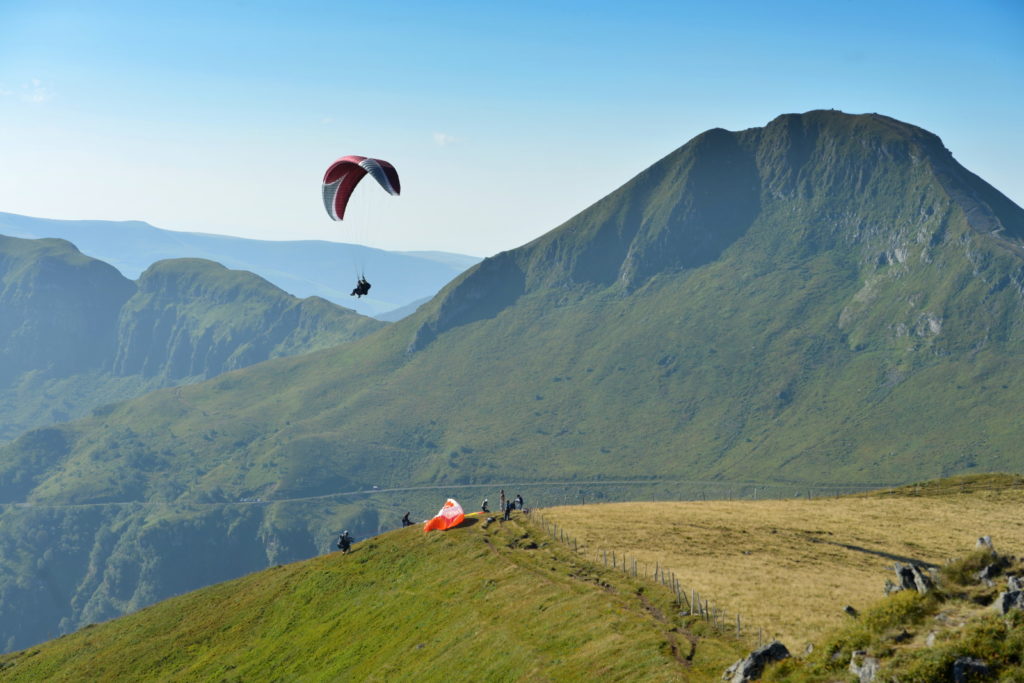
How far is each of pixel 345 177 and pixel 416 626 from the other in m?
47.6

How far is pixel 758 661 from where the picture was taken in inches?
1592

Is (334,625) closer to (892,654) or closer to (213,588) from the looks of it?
(213,588)

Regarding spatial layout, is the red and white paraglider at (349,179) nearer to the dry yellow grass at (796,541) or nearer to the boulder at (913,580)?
the dry yellow grass at (796,541)

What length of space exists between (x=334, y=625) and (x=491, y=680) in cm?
2770

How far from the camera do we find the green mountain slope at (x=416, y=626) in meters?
51.1

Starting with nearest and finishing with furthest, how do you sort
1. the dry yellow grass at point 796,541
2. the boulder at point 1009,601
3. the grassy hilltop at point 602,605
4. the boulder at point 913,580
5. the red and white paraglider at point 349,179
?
the boulder at point 1009,601, the grassy hilltop at point 602,605, the boulder at point 913,580, the dry yellow grass at point 796,541, the red and white paraglider at point 349,179

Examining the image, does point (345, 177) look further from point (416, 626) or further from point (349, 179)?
point (416, 626)

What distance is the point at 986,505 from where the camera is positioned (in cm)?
9619

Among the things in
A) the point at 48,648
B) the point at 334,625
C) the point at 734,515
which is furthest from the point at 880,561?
the point at 48,648

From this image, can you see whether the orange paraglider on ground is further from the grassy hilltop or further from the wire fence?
the wire fence

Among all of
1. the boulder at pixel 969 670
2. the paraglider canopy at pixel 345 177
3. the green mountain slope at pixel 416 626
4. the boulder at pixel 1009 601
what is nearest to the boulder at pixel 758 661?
the green mountain slope at pixel 416 626

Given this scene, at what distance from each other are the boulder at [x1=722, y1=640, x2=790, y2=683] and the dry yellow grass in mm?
6999

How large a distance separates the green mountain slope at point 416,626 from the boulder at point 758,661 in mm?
3063

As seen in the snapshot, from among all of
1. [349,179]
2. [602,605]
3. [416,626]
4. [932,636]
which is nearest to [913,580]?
[932,636]
